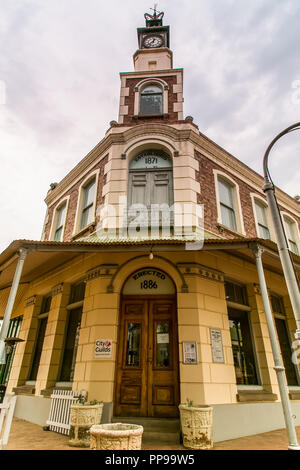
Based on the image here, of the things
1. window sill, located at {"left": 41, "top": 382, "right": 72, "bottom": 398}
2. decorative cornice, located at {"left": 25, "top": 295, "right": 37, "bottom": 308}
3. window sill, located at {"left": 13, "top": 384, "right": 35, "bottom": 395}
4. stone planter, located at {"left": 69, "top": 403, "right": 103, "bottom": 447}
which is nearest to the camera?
stone planter, located at {"left": 69, "top": 403, "right": 103, "bottom": 447}

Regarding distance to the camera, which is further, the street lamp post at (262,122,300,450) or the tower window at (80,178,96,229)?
the tower window at (80,178,96,229)

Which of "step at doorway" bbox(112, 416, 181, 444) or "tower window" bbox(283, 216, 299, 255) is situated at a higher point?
"tower window" bbox(283, 216, 299, 255)

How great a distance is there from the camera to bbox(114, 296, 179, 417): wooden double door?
629 cm

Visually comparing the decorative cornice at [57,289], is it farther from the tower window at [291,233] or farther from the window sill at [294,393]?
the tower window at [291,233]

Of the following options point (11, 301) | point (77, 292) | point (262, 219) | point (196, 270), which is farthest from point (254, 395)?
point (262, 219)

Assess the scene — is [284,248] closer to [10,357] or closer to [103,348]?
[103,348]

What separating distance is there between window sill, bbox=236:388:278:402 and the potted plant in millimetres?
3273

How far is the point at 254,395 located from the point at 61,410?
4640 mm

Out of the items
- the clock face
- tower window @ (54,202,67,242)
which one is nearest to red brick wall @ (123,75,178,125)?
the clock face

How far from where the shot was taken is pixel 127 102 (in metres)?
Result: 11.3

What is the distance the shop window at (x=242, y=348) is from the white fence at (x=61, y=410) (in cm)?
411

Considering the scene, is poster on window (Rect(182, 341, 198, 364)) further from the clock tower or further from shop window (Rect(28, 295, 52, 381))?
the clock tower

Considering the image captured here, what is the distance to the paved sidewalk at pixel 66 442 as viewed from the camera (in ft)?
17.0

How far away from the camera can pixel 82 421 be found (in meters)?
5.52
